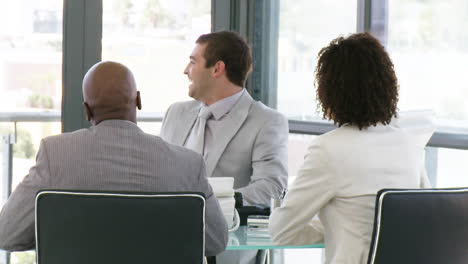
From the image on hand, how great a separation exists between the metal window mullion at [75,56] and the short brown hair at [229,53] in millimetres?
909

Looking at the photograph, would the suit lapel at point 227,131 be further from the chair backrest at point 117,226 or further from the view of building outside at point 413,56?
the chair backrest at point 117,226

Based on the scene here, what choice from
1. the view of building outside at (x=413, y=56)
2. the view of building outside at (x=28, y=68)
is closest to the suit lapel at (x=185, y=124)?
the view of building outside at (x=413, y=56)

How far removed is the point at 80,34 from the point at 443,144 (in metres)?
2.00

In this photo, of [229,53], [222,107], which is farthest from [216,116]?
[229,53]

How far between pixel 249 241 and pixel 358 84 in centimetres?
62

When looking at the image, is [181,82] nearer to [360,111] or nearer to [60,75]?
[60,75]

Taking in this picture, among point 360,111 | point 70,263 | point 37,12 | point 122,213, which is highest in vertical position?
point 37,12

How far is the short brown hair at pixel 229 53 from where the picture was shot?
153 inches

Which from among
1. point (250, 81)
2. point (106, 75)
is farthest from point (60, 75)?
point (106, 75)

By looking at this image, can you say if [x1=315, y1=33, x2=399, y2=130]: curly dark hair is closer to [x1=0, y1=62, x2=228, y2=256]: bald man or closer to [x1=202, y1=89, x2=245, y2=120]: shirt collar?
[x1=0, y1=62, x2=228, y2=256]: bald man

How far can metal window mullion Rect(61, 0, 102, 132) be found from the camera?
14.9ft

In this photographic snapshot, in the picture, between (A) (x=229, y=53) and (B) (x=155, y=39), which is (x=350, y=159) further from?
(B) (x=155, y=39)

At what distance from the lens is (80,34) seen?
Result: 4.57m

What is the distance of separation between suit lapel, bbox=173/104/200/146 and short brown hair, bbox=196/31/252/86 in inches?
9.2
